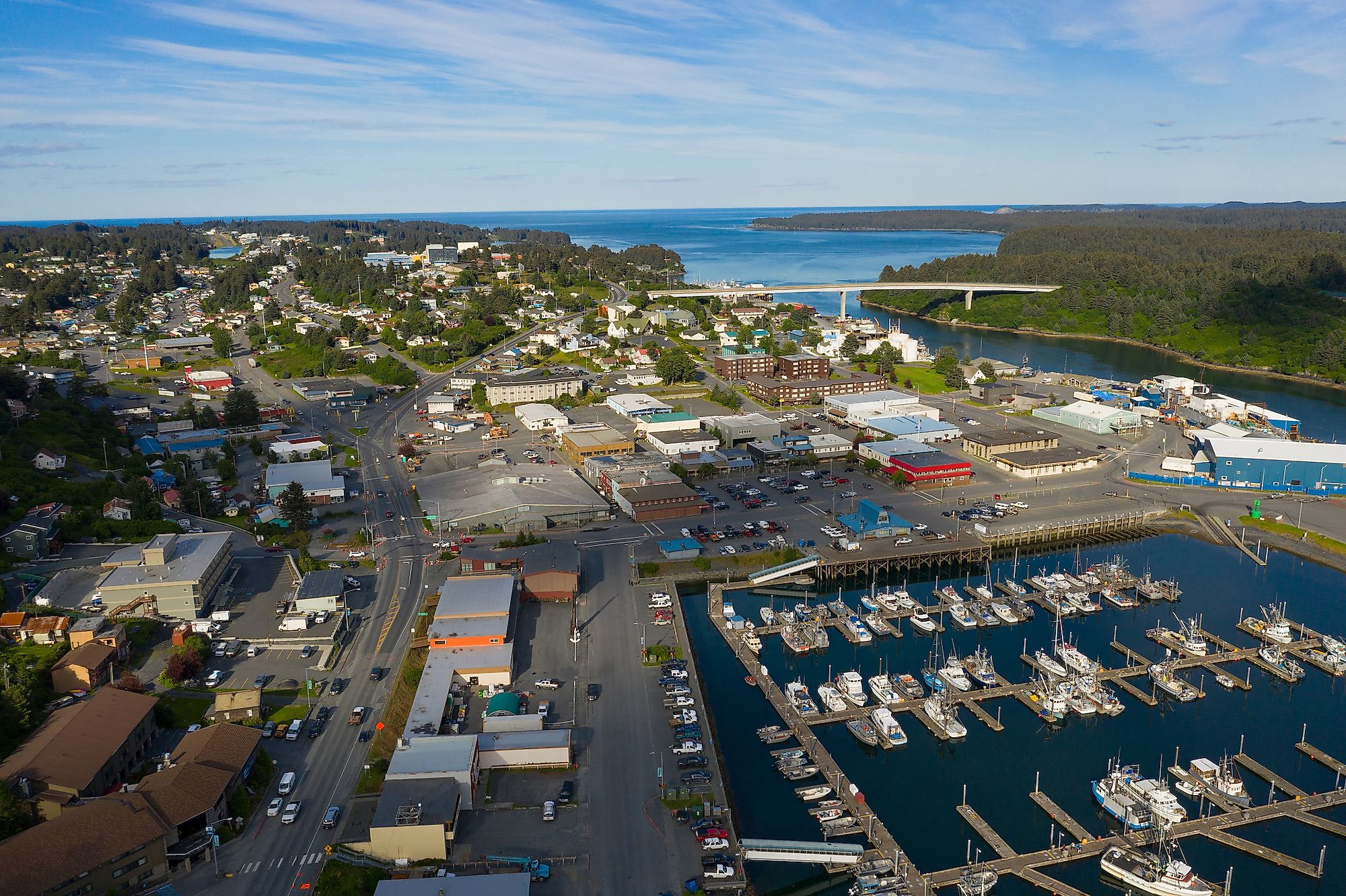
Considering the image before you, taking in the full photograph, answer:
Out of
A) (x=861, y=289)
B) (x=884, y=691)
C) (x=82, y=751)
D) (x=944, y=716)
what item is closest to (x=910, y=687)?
(x=884, y=691)

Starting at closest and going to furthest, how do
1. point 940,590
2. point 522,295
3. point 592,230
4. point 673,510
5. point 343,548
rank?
1. point 940,590
2. point 343,548
3. point 673,510
4. point 522,295
5. point 592,230

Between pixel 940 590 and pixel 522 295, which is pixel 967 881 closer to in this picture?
pixel 940 590

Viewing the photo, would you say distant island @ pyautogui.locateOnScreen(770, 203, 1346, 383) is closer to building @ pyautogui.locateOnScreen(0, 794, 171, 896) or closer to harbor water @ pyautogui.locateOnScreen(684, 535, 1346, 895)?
harbor water @ pyautogui.locateOnScreen(684, 535, 1346, 895)

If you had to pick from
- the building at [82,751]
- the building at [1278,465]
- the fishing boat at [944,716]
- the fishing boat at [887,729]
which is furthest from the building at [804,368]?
the building at [82,751]

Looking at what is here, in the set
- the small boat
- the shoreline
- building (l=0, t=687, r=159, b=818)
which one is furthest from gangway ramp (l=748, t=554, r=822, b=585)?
the shoreline

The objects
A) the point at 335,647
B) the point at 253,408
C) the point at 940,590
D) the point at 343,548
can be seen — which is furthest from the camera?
the point at 253,408

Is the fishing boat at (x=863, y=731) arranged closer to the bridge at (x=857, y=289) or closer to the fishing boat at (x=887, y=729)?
the fishing boat at (x=887, y=729)

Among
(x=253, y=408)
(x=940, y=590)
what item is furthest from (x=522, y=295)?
(x=940, y=590)
